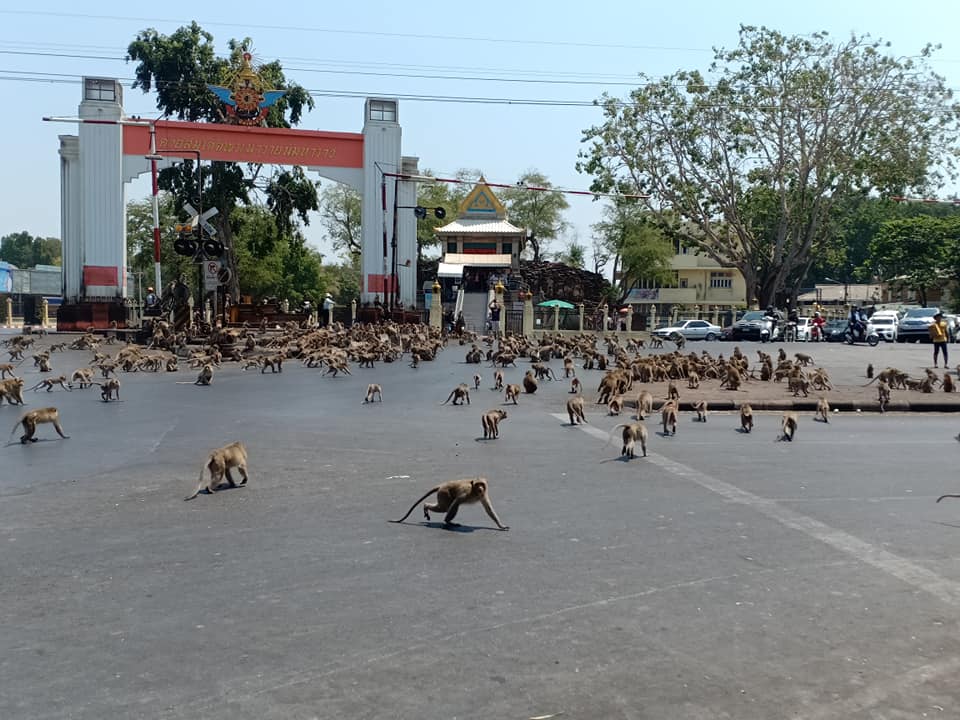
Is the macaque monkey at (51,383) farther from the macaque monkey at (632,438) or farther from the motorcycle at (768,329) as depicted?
the motorcycle at (768,329)

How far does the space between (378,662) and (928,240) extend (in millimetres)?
74839

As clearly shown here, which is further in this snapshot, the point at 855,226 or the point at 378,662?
the point at 855,226

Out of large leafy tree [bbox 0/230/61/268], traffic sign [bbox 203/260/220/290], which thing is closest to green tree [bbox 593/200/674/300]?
traffic sign [bbox 203/260/220/290]

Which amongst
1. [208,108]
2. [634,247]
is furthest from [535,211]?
[208,108]

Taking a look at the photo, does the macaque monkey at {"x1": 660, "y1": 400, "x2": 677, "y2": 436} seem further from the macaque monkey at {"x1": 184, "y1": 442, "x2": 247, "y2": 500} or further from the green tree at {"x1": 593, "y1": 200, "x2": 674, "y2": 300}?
the green tree at {"x1": 593, "y1": 200, "x2": 674, "y2": 300}

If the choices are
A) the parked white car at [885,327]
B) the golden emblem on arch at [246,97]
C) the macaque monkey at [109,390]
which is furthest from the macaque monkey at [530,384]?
the parked white car at [885,327]

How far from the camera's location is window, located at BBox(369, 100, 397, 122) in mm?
48375

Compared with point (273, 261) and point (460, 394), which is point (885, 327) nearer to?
point (460, 394)

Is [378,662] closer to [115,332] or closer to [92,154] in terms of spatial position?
[115,332]

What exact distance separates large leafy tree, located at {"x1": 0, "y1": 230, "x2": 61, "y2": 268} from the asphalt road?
134327 mm

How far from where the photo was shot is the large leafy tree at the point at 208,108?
166 feet

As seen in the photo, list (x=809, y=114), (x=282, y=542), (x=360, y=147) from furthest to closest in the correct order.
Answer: (x=809, y=114)
(x=360, y=147)
(x=282, y=542)

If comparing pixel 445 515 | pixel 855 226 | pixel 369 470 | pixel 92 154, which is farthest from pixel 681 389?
pixel 855 226

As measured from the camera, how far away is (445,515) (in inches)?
308
